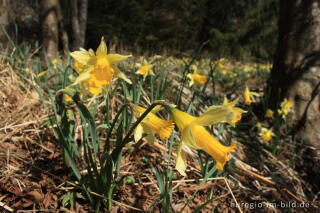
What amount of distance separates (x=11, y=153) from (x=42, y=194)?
46cm

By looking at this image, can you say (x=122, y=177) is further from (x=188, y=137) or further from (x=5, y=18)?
(x=5, y=18)

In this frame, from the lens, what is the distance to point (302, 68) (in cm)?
269

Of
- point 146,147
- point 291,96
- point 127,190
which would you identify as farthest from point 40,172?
point 291,96

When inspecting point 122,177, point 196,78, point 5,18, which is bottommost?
point 122,177

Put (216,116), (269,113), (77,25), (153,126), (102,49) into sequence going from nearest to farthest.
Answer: (216,116), (153,126), (102,49), (269,113), (77,25)

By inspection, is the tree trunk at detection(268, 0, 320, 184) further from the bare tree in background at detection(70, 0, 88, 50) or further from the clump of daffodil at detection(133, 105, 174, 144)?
the bare tree in background at detection(70, 0, 88, 50)

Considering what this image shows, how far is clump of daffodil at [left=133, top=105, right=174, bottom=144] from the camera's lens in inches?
39.9

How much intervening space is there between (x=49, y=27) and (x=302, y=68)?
4.34 meters

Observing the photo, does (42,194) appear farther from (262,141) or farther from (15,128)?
(262,141)

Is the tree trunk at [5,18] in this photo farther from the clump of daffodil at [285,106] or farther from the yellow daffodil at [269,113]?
the clump of daffodil at [285,106]

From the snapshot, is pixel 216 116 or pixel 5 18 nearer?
pixel 216 116

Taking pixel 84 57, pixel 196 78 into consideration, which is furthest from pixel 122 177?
pixel 196 78

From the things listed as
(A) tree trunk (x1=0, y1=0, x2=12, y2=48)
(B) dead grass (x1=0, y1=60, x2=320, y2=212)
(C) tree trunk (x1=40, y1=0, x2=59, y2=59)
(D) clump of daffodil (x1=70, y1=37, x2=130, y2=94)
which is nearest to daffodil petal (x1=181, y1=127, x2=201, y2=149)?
(B) dead grass (x1=0, y1=60, x2=320, y2=212)

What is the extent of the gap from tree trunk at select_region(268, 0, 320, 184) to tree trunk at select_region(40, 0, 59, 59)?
3935 mm
